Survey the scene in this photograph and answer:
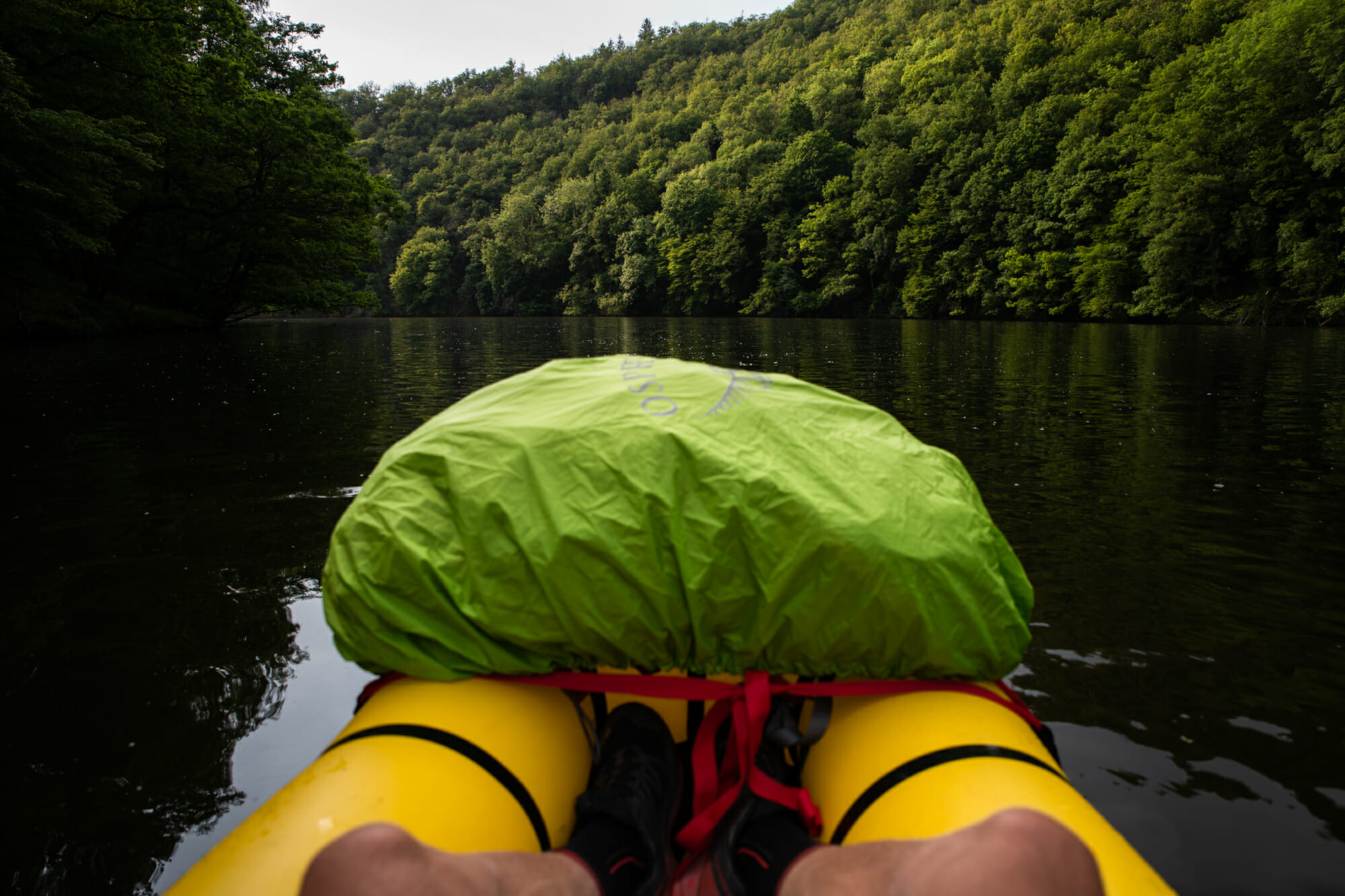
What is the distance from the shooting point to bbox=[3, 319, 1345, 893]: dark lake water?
2133 millimetres

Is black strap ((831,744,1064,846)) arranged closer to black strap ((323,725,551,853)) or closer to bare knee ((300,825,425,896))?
black strap ((323,725,551,853))

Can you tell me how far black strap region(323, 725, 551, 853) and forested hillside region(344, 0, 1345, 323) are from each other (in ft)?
97.9

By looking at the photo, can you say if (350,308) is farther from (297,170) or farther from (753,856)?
(753,856)

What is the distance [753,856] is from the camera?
156 centimetres

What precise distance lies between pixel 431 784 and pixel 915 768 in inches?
38.3

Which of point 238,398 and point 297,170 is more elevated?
point 297,170

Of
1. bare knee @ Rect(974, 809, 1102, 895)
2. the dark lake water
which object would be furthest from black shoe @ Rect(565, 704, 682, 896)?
the dark lake water

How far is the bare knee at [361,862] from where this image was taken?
1067 mm

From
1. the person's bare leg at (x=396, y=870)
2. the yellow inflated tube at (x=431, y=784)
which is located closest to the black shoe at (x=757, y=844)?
the yellow inflated tube at (x=431, y=784)

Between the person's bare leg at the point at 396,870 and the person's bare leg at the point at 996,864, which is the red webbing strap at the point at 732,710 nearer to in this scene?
the person's bare leg at the point at 996,864

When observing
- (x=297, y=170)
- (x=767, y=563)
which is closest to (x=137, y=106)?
(x=297, y=170)

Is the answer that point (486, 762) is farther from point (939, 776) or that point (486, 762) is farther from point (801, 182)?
point (801, 182)

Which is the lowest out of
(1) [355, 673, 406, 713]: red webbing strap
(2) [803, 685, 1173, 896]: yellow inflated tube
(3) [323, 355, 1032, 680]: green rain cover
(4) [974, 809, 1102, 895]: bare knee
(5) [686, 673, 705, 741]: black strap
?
(5) [686, 673, 705, 741]: black strap

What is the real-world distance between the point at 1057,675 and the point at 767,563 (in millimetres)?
1867
